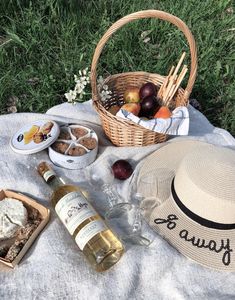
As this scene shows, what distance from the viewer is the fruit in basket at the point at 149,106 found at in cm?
216

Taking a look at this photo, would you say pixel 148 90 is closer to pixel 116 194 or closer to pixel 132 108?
pixel 132 108

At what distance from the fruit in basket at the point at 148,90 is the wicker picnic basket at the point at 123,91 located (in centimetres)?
12

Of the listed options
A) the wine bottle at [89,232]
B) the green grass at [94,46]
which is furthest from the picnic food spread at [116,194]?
the green grass at [94,46]

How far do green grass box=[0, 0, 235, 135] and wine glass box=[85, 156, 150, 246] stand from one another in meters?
0.75

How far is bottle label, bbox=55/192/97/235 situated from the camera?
1640 mm

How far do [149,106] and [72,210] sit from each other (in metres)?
0.76

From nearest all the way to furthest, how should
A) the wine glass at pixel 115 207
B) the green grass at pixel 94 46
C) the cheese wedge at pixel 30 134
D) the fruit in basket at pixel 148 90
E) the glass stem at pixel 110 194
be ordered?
the wine glass at pixel 115 207 → the glass stem at pixel 110 194 → the cheese wedge at pixel 30 134 → the fruit in basket at pixel 148 90 → the green grass at pixel 94 46

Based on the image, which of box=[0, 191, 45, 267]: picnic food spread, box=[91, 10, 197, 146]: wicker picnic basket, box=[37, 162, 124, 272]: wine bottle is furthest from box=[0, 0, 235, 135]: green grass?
box=[37, 162, 124, 272]: wine bottle

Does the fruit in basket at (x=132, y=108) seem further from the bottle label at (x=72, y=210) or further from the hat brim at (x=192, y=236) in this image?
the bottle label at (x=72, y=210)

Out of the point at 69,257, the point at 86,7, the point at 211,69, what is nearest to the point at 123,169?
the point at 69,257

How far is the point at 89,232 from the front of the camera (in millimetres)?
1599

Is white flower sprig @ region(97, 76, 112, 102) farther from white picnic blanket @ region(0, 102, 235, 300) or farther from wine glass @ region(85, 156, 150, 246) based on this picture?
white picnic blanket @ region(0, 102, 235, 300)

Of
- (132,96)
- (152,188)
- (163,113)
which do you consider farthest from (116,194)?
(132,96)

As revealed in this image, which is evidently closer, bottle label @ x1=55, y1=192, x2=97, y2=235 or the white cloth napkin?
A: bottle label @ x1=55, y1=192, x2=97, y2=235
